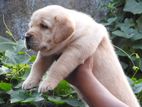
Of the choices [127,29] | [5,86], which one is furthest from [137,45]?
[5,86]

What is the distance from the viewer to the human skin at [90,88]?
2.35m

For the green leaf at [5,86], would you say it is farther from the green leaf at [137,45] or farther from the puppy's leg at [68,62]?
the green leaf at [137,45]

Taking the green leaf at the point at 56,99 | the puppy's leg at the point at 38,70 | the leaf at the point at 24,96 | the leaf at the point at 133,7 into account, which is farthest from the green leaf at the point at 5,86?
the leaf at the point at 133,7

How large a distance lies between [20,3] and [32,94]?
288 cm

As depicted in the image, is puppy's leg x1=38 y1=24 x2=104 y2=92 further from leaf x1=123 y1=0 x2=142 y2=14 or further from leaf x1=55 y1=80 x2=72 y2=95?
leaf x1=123 y1=0 x2=142 y2=14

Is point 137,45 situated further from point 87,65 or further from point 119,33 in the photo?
point 87,65

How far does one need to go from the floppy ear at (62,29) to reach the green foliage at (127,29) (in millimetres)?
2598

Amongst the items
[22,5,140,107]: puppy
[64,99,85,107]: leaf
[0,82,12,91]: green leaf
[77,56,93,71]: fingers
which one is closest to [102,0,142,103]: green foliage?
[64,99,85,107]: leaf

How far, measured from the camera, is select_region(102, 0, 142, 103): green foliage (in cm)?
532

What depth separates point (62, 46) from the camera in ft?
8.38

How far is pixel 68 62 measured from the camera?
2.50m

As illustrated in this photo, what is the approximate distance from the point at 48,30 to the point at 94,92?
0.40 metres

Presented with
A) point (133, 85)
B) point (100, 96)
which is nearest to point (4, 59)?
point (133, 85)

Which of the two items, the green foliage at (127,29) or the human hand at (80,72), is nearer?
the human hand at (80,72)
